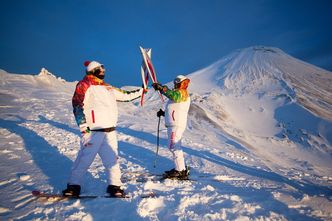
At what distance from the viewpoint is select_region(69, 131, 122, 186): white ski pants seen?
4.11 metres

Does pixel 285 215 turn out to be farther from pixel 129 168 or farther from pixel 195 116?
pixel 195 116

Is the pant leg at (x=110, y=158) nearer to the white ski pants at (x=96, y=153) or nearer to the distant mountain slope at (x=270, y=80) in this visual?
the white ski pants at (x=96, y=153)

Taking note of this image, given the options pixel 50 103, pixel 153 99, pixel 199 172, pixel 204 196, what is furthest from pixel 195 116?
pixel 204 196

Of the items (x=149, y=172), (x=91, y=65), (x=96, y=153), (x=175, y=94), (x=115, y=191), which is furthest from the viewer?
(x=149, y=172)

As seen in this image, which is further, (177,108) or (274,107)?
(274,107)

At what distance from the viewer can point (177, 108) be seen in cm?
559

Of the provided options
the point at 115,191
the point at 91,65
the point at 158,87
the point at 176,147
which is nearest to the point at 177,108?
the point at 158,87

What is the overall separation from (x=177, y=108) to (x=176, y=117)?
201 millimetres

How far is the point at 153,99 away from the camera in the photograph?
96.5ft

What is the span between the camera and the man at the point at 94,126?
4074mm

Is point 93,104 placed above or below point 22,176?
above

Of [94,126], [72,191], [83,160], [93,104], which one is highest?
[93,104]

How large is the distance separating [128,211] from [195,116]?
18.2 meters

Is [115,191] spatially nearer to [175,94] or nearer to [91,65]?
[91,65]
